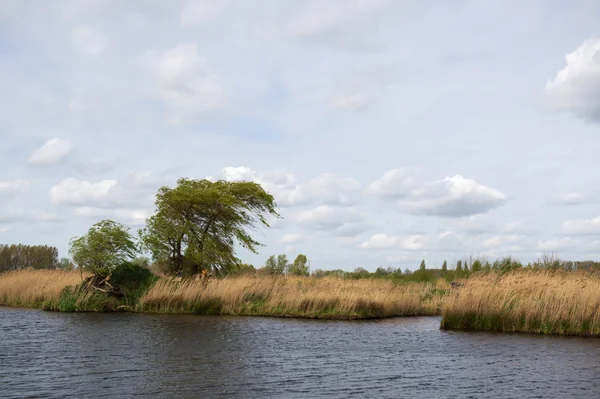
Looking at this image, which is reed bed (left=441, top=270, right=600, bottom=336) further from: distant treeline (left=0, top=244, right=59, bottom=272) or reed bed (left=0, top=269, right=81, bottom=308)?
distant treeline (left=0, top=244, right=59, bottom=272)

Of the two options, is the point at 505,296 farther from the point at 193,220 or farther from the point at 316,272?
the point at 316,272

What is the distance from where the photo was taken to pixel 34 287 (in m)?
35.0

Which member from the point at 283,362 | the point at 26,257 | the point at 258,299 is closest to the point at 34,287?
the point at 258,299

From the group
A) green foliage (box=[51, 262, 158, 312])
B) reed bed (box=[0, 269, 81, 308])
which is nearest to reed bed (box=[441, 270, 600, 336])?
green foliage (box=[51, 262, 158, 312])

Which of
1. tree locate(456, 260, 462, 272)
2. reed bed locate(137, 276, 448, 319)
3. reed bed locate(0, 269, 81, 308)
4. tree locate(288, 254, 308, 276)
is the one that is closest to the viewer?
reed bed locate(137, 276, 448, 319)

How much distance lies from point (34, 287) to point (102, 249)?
522 centimetres

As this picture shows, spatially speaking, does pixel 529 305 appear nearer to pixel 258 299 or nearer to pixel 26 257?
pixel 258 299

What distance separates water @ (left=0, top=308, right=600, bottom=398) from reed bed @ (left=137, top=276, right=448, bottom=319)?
4.07m

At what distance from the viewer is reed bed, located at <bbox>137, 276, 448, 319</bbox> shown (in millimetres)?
29062

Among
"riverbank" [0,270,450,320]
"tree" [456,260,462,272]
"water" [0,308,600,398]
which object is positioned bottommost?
"water" [0,308,600,398]

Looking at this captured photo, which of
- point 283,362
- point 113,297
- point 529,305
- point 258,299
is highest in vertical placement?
point 529,305

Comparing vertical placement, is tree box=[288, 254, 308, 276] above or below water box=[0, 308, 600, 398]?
above

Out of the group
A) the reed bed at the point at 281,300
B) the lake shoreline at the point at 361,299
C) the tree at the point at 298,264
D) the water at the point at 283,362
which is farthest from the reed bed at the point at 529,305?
the tree at the point at 298,264

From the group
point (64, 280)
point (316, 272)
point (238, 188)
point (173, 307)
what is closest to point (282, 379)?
point (173, 307)
